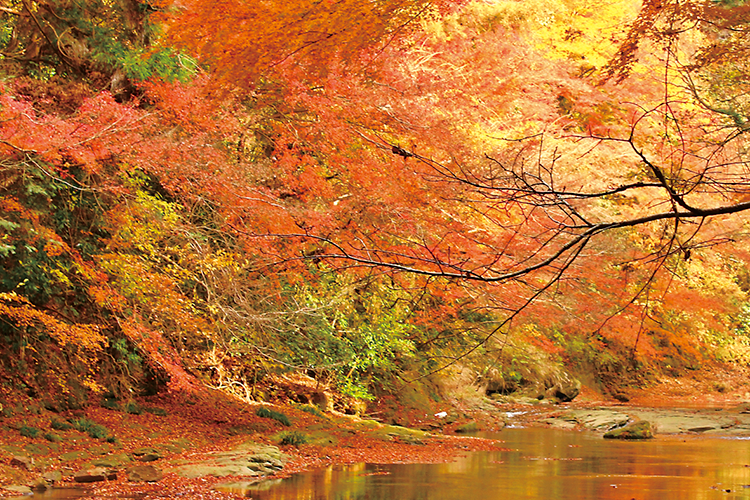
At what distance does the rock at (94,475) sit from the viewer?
914cm

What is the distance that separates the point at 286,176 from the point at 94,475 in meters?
5.63

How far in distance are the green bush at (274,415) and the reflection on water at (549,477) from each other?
2965 millimetres

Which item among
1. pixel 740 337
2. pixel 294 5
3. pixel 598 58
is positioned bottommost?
pixel 740 337

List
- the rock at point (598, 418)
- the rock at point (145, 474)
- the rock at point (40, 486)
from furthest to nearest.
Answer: the rock at point (598, 418)
the rock at point (145, 474)
the rock at point (40, 486)

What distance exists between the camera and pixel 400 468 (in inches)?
437

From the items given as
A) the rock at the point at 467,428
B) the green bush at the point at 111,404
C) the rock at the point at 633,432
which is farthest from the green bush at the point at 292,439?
the rock at the point at 633,432

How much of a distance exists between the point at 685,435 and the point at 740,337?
727cm

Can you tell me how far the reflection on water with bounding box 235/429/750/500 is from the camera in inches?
353

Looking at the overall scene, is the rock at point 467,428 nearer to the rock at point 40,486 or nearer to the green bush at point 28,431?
the green bush at point 28,431

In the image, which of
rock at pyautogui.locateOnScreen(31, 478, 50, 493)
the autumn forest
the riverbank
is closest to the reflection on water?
the riverbank

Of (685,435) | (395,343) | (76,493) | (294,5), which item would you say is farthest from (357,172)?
(685,435)

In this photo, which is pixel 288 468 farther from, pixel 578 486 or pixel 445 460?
pixel 578 486

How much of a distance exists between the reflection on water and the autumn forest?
1803 mm

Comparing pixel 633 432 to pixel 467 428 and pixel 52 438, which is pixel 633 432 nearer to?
pixel 467 428
